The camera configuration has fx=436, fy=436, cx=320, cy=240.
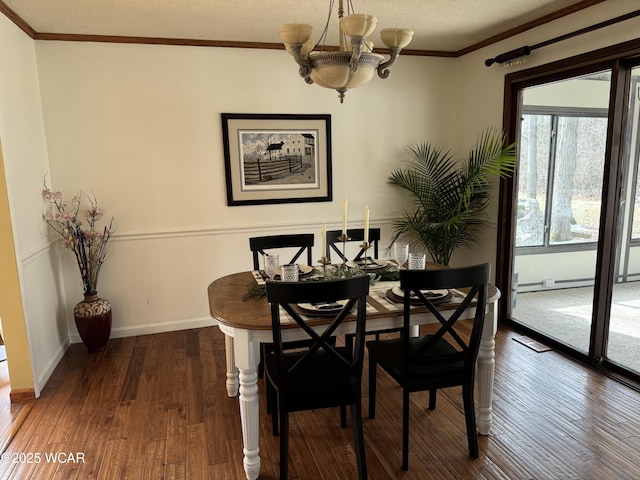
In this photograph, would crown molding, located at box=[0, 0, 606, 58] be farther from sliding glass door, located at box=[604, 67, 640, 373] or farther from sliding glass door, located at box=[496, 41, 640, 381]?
sliding glass door, located at box=[604, 67, 640, 373]

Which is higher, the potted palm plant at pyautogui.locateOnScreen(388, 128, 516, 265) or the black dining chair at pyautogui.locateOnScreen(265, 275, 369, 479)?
the potted palm plant at pyautogui.locateOnScreen(388, 128, 516, 265)

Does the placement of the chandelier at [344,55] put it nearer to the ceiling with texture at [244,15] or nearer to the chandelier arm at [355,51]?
the chandelier arm at [355,51]

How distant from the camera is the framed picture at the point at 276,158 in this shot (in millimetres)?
3869

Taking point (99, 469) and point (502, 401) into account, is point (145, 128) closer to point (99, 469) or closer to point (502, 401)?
point (99, 469)

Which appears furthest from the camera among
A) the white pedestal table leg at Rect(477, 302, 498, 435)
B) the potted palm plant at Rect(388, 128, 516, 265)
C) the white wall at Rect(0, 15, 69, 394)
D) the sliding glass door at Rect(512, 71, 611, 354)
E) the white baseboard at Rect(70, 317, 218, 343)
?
the white baseboard at Rect(70, 317, 218, 343)

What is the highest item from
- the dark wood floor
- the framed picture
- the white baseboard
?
the framed picture

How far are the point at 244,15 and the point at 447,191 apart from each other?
228 cm

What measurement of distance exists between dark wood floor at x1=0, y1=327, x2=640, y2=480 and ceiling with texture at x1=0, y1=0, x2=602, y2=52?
2.51 metres

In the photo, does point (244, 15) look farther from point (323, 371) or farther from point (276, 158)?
point (323, 371)

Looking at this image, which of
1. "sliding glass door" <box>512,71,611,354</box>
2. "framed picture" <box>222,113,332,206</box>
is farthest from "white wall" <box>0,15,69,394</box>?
"sliding glass door" <box>512,71,611,354</box>

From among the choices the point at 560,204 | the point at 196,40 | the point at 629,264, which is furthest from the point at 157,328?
the point at 629,264

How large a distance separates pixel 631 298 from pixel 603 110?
1342 millimetres

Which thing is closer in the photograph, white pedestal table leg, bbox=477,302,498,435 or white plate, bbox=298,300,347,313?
white plate, bbox=298,300,347,313

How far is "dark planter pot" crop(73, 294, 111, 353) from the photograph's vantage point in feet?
11.2
